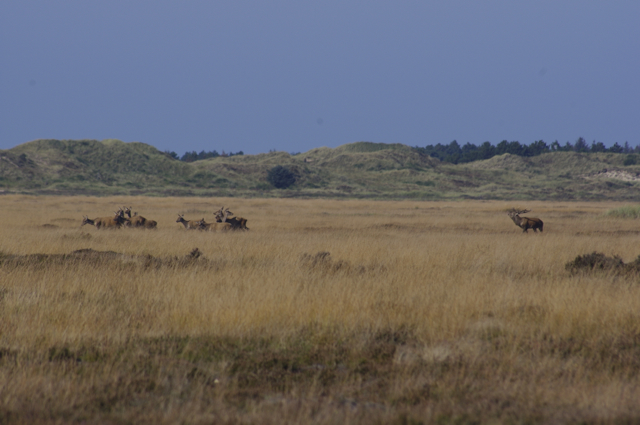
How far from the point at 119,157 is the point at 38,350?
116m

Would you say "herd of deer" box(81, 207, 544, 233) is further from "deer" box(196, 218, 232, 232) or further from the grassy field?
the grassy field

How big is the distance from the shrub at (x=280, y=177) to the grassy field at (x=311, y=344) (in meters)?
93.8

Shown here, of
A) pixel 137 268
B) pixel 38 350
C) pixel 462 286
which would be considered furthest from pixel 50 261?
pixel 462 286

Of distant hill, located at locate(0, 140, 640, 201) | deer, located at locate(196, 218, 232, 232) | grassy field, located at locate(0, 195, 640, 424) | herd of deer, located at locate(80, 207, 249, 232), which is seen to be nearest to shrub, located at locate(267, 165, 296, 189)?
distant hill, located at locate(0, 140, 640, 201)

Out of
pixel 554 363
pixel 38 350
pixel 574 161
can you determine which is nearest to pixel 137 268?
pixel 38 350

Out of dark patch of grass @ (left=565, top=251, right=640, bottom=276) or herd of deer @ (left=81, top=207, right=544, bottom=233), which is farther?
herd of deer @ (left=81, top=207, right=544, bottom=233)

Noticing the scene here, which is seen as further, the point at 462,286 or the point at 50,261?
the point at 50,261

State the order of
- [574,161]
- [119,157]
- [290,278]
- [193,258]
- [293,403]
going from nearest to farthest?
[293,403] < [290,278] < [193,258] < [119,157] < [574,161]

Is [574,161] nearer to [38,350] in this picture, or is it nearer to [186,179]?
[186,179]

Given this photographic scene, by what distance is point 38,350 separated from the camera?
574 cm

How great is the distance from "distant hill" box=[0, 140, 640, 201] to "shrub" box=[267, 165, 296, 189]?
1.75m

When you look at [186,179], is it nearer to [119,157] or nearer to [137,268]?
[119,157]

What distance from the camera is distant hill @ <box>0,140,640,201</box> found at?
87.1m

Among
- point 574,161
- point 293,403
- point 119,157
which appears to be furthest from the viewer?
point 574,161
